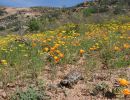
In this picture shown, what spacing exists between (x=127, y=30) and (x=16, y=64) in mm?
5667

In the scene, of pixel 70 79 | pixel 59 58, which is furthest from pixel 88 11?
pixel 70 79

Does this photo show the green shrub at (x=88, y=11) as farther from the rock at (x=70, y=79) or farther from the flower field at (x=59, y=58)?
the rock at (x=70, y=79)

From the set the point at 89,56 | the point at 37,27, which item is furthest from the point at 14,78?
the point at 37,27

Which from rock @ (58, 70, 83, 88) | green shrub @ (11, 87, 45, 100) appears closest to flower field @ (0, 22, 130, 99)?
rock @ (58, 70, 83, 88)

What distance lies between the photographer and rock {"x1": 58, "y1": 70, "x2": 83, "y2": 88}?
6.58 metres

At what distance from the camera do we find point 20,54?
28.0 feet

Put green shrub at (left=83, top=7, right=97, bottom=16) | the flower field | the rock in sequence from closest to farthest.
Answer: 1. the rock
2. the flower field
3. green shrub at (left=83, top=7, right=97, bottom=16)

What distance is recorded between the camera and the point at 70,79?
6.66 metres

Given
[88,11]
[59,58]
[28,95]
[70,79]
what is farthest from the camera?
[88,11]

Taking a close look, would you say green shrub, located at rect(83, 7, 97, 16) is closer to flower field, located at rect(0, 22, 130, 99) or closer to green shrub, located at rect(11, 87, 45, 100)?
flower field, located at rect(0, 22, 130, 99)

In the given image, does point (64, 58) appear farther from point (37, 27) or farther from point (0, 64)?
point (37, 27)

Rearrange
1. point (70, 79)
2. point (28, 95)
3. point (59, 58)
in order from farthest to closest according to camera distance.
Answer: point (59, 58) < point (70, 79) < point (28, 95)

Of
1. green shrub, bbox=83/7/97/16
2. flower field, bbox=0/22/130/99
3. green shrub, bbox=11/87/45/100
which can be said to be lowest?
A: green shrub, bbox=83/7/97/16

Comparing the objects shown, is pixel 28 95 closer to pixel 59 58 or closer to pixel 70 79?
pixel 70 79
